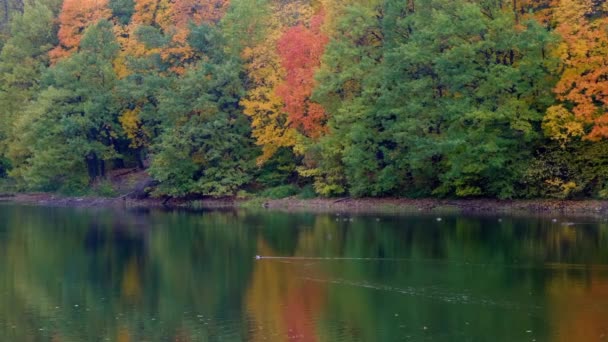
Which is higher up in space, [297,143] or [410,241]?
[297,143]

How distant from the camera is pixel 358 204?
46.1 metres

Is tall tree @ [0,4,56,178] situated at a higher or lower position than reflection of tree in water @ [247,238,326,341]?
higher

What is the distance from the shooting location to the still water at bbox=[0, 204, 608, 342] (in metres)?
19.2

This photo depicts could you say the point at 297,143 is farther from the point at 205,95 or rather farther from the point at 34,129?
the point at 34,129

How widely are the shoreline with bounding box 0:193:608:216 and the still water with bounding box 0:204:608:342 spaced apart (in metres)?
3.09

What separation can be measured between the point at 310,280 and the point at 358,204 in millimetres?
21355

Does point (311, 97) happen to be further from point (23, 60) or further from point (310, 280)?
point (310, 280)

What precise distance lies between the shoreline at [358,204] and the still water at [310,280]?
3.09 meters

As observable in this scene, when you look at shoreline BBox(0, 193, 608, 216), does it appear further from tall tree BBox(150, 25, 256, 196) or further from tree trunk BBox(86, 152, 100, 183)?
tree trunk BBox(86, 152, 100, 183)

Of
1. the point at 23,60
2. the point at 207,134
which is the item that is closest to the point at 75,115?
the point at 23,60

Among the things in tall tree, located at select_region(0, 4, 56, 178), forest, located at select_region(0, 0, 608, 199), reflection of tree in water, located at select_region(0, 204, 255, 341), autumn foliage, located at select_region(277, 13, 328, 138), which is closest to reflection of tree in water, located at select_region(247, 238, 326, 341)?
reflection of tree in water, located at select_region(0, 204, 255, 341)

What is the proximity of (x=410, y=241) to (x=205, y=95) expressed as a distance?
20943mm

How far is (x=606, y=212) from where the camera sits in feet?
128

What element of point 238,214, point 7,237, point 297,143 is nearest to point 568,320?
point 7,237
